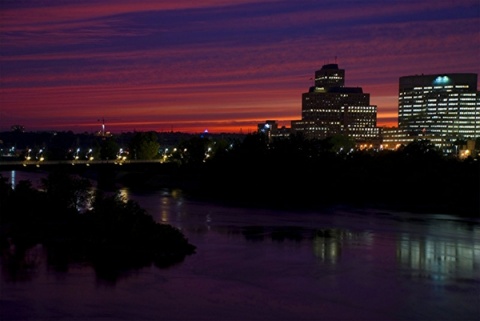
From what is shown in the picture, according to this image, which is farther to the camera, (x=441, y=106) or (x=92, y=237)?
(x=441, y=106)

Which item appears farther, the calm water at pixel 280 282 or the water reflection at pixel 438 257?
the water reflection at pixel 438 257

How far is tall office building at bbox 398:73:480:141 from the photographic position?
113250mm

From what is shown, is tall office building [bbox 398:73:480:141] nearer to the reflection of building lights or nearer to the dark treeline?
the dark treeline

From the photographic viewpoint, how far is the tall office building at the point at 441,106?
372 ft

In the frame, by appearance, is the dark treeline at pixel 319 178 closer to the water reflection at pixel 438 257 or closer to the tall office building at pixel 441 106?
the water reflection at pixel 438 257

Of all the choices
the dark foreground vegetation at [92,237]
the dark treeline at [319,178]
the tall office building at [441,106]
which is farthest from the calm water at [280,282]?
the tall office building at [441,106]

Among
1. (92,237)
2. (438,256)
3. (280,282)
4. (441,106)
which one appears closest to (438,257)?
(438,256)

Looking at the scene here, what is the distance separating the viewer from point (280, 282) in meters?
17.7

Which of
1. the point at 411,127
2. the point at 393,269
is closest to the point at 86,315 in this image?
the point at 393,269

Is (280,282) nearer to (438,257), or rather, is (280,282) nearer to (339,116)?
(438,257)

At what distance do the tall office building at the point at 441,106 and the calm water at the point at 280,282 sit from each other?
9040cm

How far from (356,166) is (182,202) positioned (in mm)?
15104

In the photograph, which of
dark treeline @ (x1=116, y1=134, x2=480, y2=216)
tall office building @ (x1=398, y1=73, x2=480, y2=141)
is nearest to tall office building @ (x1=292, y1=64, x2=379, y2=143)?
tall office building @ (x1=398, y1=73, x2=480, y2=141)

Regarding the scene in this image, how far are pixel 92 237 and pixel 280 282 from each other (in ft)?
19.9
